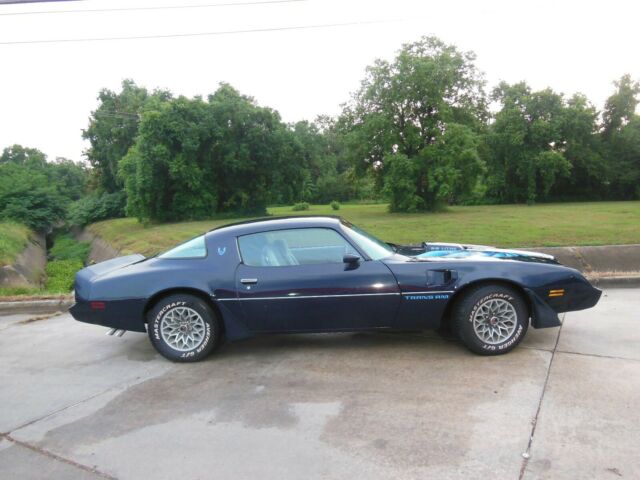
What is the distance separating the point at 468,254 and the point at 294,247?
1752 mm

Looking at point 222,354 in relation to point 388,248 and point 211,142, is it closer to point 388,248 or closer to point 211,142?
point 388,248

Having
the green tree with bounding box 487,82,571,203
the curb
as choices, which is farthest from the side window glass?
the green tree with bounding box 487,82,571,203

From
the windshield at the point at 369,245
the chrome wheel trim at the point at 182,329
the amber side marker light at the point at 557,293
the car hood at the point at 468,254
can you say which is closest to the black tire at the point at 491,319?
the amber side marker light at the point at 557,293

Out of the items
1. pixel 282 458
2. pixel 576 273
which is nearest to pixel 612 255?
pixel 576 273

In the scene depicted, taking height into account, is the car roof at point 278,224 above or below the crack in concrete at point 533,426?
above

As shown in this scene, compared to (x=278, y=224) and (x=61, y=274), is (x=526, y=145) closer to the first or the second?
(x=61, y=274)

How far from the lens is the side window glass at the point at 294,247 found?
4539 mm

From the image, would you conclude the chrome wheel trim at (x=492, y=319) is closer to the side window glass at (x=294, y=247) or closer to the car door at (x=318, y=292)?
the car door at (x=318, y=292)

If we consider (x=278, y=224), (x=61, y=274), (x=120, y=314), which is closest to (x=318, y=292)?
(x=278, y=224)

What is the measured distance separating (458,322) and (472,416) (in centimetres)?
120

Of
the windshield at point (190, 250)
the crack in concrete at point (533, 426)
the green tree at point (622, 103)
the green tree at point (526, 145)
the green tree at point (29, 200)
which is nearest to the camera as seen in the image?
the crack in concrete at point (533, 426)

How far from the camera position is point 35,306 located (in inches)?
285

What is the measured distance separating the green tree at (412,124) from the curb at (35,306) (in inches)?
951

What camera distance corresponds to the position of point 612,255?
8922mm
